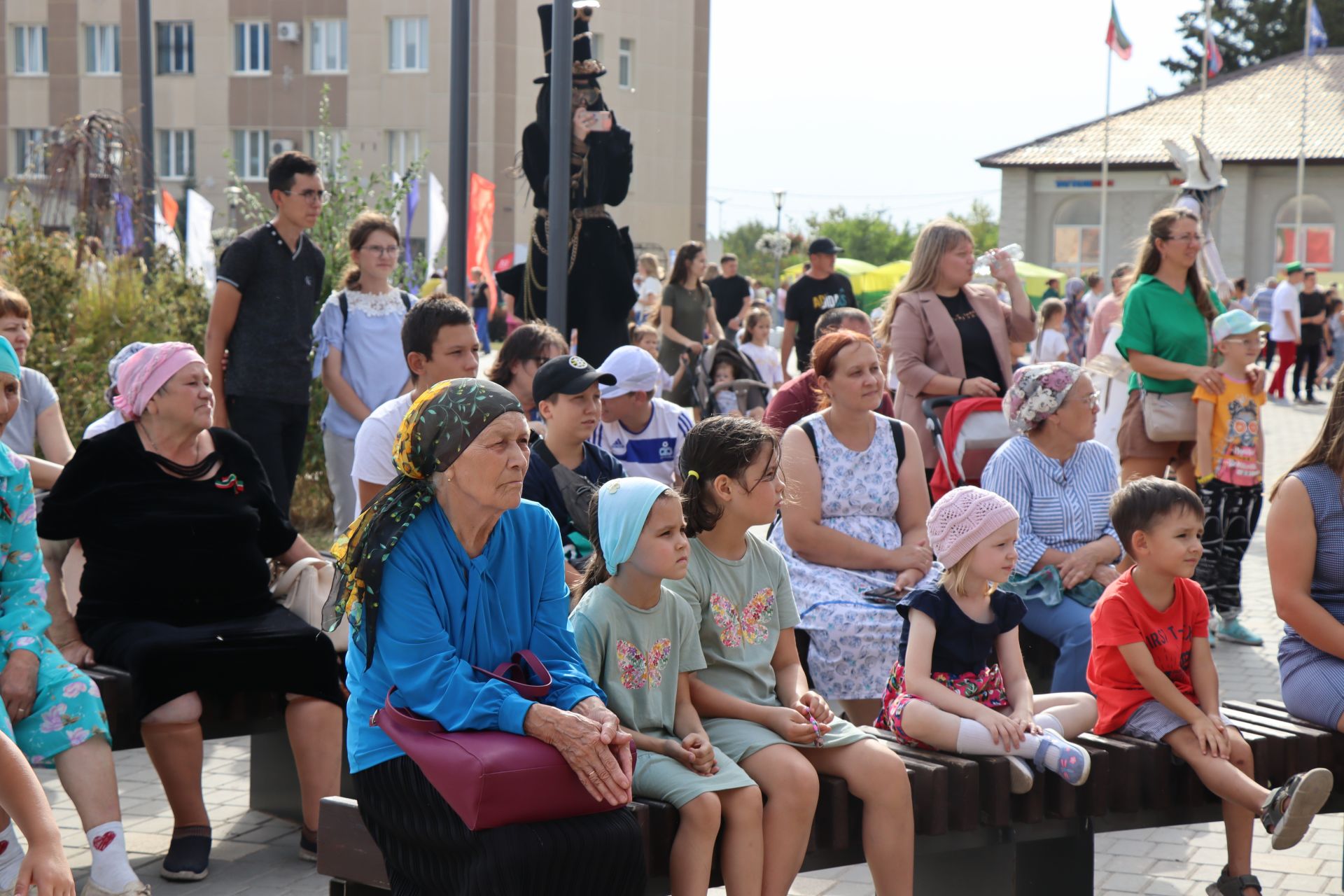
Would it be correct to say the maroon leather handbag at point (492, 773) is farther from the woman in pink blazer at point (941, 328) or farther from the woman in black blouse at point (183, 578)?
the woman in pink blazer at point (941, 328)

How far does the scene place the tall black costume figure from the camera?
750 cm

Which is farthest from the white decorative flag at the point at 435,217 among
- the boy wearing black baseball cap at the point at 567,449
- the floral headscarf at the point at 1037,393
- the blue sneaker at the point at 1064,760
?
the blue sneaker at the point at 1064,760

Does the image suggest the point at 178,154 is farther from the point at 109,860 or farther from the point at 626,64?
the point at 109,860

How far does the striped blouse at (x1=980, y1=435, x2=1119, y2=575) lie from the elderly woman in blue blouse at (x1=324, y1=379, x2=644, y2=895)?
270 cm

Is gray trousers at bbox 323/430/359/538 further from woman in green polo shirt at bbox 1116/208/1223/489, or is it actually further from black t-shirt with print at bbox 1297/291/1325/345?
black t-shirt with print at bbox 1297/291/1325/345

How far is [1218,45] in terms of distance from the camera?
58.6 m

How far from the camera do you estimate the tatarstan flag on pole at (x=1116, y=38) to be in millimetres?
42938

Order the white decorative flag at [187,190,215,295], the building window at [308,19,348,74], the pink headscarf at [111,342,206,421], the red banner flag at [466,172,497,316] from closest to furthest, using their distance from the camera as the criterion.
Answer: the pink headscarf at [111,342,206,421] → the white decorative flag at [187,190,215,295] → the red banner flag at [466,172,497,316] → the building window at [308,19,348,74]

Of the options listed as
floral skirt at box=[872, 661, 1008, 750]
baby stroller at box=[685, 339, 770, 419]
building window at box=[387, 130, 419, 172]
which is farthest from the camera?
building window at box=[387, 130, 419, 172]

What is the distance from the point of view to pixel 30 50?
53.7 metres

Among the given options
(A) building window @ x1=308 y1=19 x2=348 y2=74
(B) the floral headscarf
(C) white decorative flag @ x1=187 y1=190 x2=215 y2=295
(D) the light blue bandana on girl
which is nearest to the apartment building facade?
(A) building window @ x1=308 y1=19 x2=348 y2=74

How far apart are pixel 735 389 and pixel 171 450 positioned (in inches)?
265

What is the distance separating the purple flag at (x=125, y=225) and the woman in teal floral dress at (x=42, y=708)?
1087 centimetres

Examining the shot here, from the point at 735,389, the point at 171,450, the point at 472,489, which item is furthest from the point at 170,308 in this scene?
the point at 472,489
